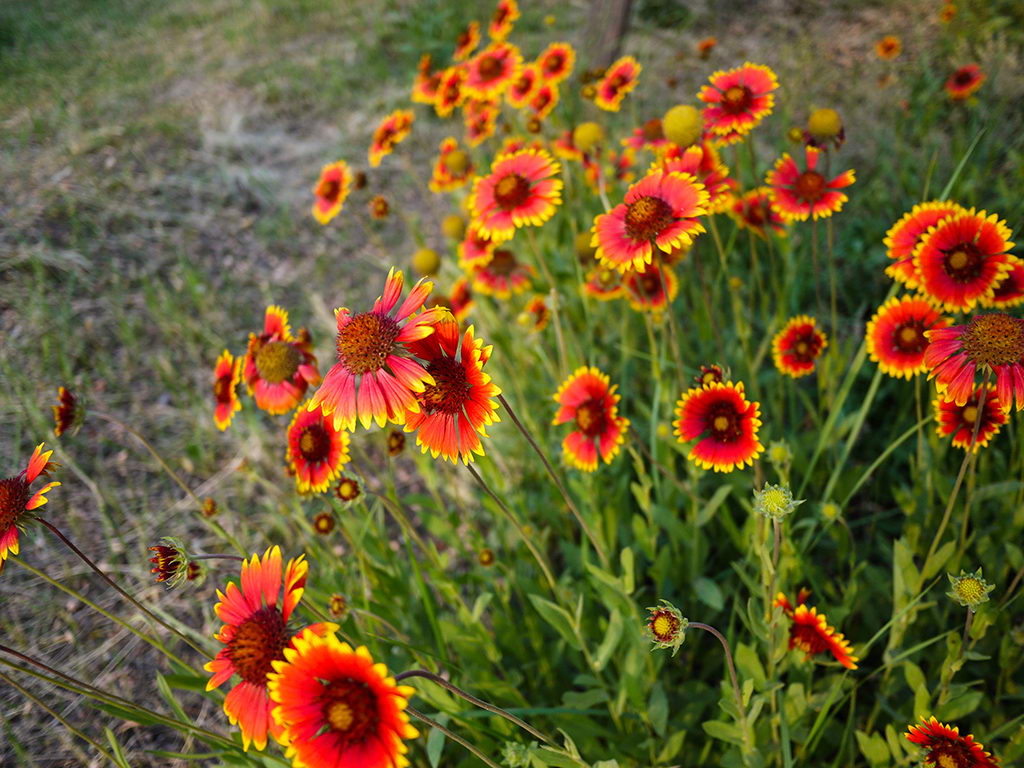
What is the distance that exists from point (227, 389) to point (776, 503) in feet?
4.32

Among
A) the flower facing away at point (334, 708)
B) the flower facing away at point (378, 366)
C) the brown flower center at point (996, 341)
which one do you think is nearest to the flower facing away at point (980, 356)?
the brown flower center at point (996, 341)

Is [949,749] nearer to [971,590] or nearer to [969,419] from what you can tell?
[971,590]

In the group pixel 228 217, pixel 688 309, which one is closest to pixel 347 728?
pixel 688 309

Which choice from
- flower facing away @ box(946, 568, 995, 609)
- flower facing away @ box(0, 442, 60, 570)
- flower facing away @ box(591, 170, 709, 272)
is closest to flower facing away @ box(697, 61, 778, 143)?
flower facing away @ box(591, 170, 709, 272)

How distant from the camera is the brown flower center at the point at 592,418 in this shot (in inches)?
57.8

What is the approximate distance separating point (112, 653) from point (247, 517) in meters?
0.58

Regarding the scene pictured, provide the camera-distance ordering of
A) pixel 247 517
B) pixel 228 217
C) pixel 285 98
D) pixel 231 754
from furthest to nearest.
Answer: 1. pixel 285 98
2. pixel 228 217
3. pixel 247 517
4. pixel 231 754

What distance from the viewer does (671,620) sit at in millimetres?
938

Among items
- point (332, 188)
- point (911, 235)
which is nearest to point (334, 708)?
point (911, 235)

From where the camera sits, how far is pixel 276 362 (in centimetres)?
138

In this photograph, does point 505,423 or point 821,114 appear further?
point 505,423

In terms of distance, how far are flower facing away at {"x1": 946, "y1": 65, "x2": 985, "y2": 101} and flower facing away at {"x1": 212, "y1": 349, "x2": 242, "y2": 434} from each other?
287 centimetres

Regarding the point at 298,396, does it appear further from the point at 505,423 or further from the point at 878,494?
the point at 878,494

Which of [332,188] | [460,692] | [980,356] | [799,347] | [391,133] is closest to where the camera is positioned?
[460,692]
